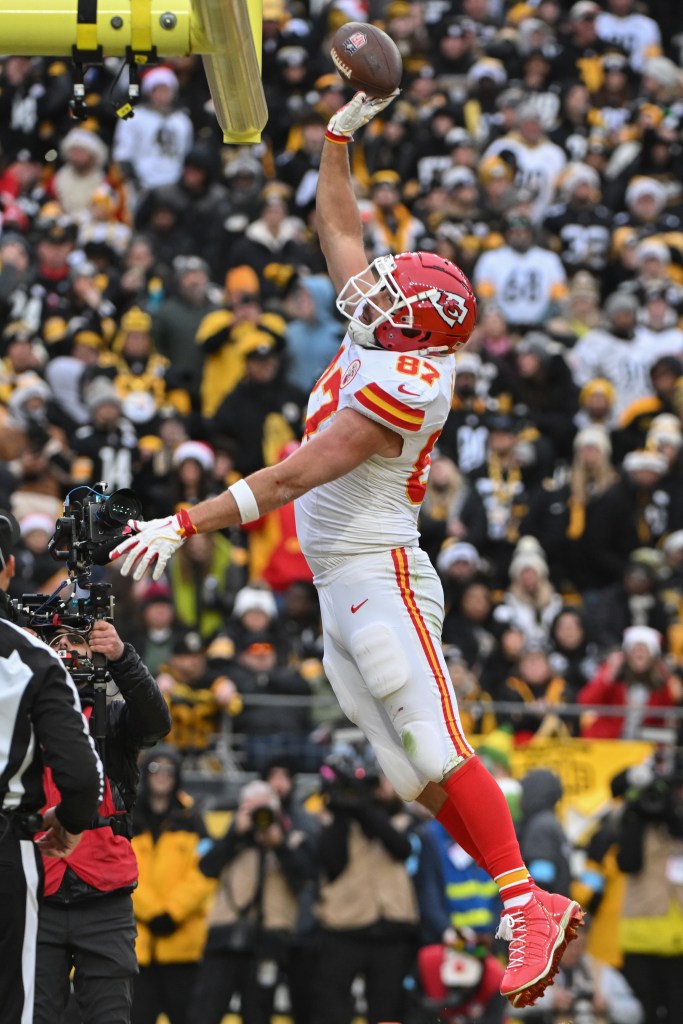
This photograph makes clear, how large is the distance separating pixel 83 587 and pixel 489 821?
4.80 feet

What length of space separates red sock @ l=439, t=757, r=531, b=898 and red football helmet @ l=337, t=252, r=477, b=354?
1348 millimetres

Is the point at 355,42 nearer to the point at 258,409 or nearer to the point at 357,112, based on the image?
the point at 357,112

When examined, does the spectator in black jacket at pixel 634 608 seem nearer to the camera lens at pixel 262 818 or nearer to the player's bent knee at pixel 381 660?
the camera lens at pixel 262 818

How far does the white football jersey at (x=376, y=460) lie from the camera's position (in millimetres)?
6406

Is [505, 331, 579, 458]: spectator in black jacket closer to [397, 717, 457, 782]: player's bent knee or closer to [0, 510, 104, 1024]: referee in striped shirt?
[397, 717, 457, 782]: player's bent knee

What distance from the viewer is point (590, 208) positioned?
17.1 m

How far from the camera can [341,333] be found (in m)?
14.8

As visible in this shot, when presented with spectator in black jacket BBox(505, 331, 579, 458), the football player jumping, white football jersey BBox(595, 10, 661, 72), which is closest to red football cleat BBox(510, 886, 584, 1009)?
the football player jumping

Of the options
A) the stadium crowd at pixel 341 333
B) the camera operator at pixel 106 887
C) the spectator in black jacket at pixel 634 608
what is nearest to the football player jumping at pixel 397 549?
the camera operator at pixel 106 887

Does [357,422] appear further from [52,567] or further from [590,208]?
[590,208]

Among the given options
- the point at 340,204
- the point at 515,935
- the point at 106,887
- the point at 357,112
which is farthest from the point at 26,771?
the point at 357,112

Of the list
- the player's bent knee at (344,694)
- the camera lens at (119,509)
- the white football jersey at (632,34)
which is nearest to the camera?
the camera lens at (119,509)

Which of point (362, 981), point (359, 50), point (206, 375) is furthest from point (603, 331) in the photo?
point (359, 50)

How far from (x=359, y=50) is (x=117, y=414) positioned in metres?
6.80
